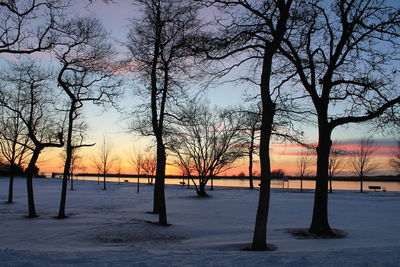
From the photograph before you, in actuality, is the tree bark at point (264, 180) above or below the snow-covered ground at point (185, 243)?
above

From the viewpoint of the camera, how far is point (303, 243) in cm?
1150

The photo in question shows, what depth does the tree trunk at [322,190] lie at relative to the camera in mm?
13508

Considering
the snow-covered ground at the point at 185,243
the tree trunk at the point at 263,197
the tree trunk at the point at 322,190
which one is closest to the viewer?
the snow-covered ground at the point at 185,243

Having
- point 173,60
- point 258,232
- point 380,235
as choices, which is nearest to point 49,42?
point 173,60

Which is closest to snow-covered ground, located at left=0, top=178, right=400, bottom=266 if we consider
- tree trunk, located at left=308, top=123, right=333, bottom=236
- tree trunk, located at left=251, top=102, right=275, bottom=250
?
tree trunk, located at left=251, top=102, right=275, bottom=250

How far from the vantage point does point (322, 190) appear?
1367 centimetres

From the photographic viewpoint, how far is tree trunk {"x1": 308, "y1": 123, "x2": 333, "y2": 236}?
1351cm

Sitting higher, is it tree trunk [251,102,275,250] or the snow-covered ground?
tree trunk [251,102,275,250]

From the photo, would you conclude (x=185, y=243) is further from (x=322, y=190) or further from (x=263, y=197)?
(x=322, y=190)

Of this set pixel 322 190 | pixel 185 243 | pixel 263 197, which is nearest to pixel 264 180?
pixel 263 197

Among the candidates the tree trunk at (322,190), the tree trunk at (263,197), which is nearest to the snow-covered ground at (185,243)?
the tree trunk at (263,197)

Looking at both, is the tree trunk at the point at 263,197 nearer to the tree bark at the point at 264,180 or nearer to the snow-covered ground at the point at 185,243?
the tree bark at the point at 264,180

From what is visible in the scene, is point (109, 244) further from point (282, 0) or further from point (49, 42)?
point (282, 0)

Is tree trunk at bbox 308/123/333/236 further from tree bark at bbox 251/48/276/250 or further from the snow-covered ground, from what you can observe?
tree bark at bbox 251/48/276/250
